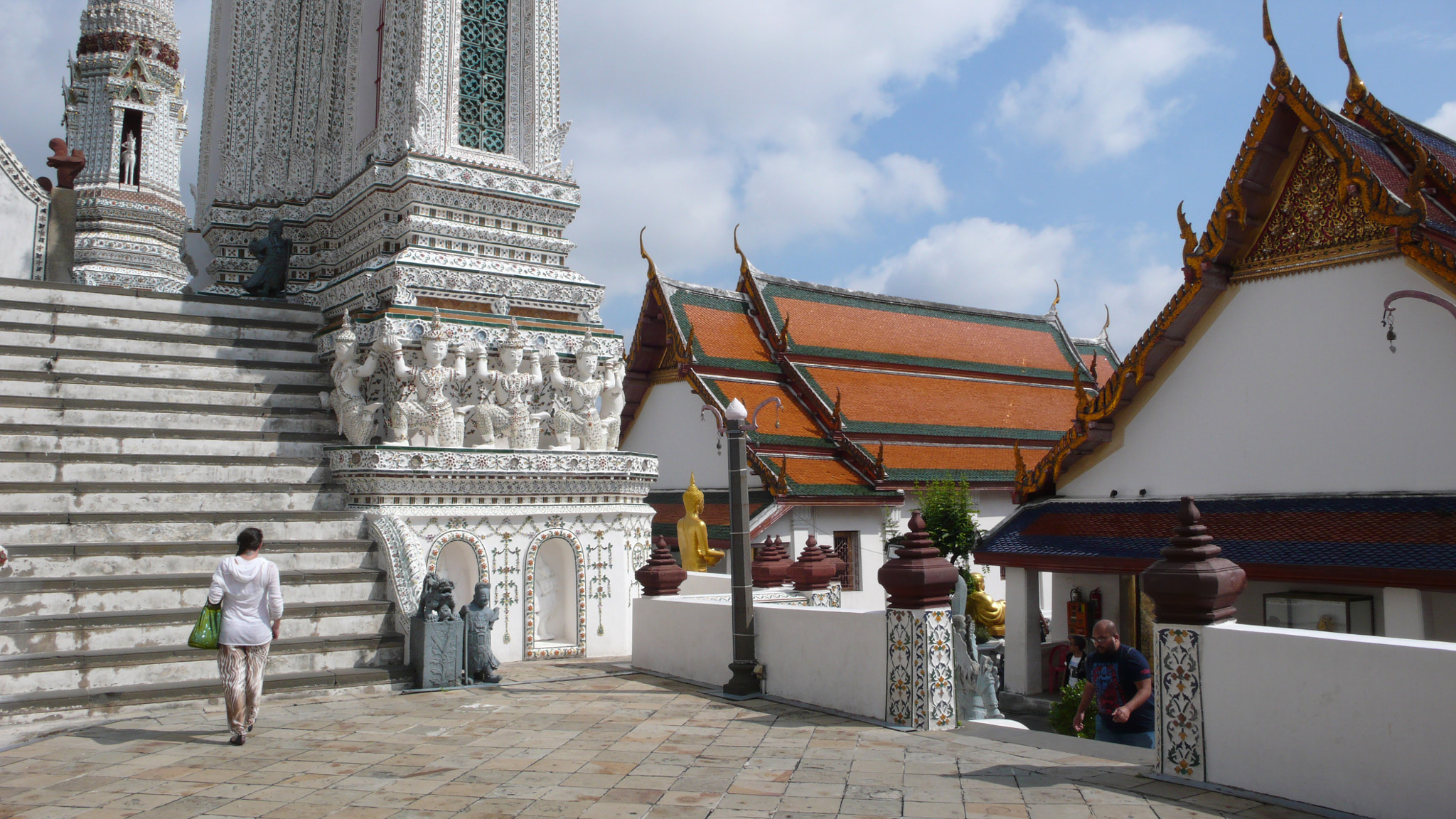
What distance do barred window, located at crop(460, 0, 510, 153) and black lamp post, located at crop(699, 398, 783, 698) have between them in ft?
18.1


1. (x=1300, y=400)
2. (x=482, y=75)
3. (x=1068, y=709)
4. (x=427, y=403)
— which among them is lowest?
(x=1068, y=709)

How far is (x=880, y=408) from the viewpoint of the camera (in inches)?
704

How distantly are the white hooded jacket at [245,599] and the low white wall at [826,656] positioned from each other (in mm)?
3232

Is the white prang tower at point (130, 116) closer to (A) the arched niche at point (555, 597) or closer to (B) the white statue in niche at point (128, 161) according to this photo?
(B) the white statue in niche at point (128, 161)

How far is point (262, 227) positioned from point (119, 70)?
1613 centimetres

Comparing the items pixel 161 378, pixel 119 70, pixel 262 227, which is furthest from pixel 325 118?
pixel 119 70

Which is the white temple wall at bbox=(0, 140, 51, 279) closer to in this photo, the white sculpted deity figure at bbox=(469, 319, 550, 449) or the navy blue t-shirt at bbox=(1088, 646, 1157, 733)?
the white sculpted deity figure at bbox=(469, 319, 550, 449)

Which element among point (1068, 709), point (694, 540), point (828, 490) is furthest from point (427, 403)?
point (828, 490)

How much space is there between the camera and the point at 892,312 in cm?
2073

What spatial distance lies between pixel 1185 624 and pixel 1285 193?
5216 mm

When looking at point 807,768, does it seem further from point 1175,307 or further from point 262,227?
point 262,227

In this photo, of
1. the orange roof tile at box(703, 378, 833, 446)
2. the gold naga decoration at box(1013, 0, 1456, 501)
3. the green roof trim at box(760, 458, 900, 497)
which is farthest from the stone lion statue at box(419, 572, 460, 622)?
the orange roof tile at box(703, 378, 833, 446)

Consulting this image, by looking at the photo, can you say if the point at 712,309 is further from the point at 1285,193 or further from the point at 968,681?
the point at 968,681

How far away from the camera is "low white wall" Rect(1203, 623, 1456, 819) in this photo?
3.88m
